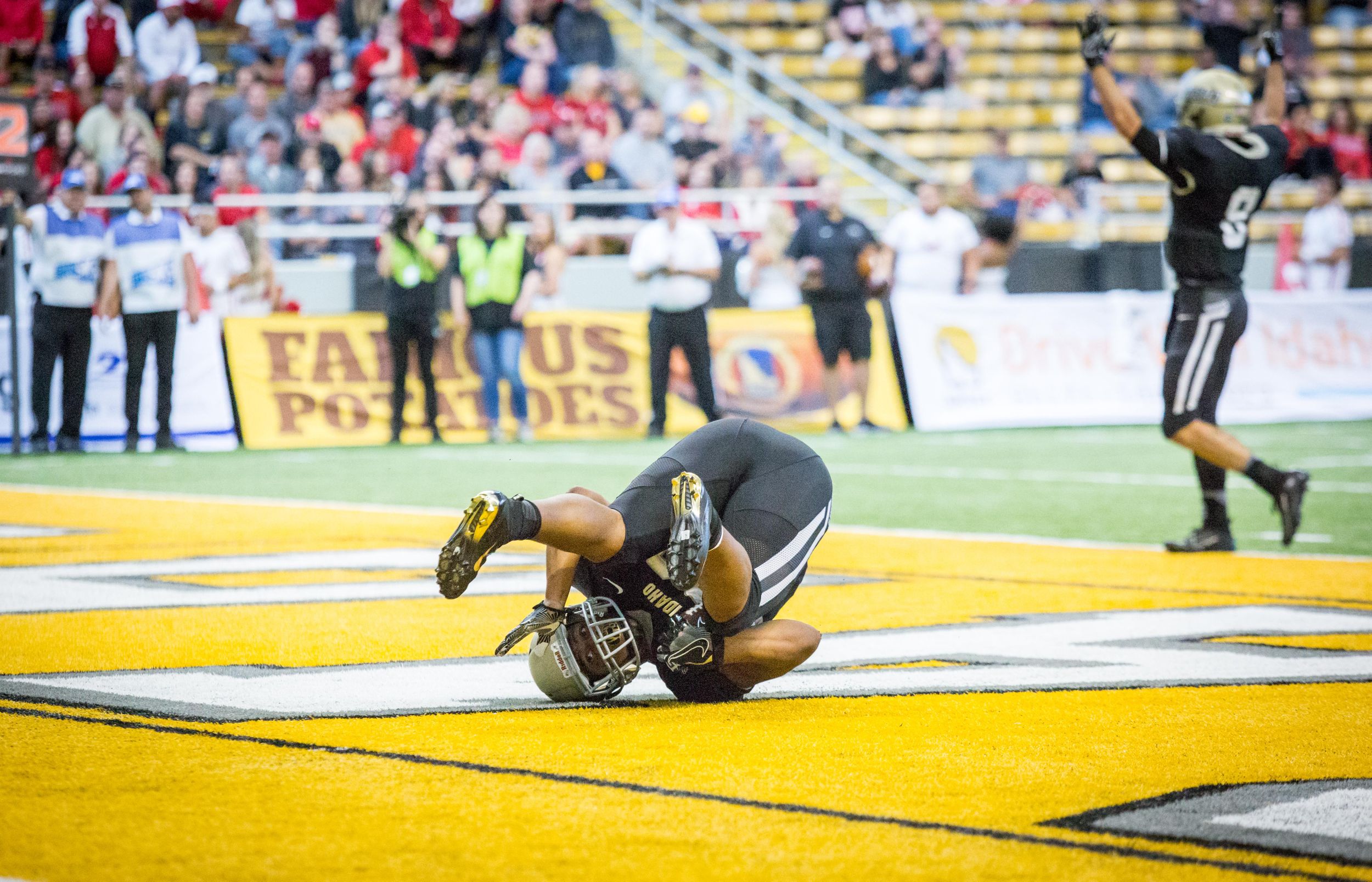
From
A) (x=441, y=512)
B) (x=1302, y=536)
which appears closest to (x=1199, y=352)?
(x=1302, y=536)

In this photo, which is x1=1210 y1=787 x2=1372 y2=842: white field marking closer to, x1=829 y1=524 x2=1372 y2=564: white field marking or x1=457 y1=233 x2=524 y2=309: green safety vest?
x1=829 y1=524 x2=1372 y2=564: white field marking

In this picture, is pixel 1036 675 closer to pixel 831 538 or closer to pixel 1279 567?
pixel 1279 567

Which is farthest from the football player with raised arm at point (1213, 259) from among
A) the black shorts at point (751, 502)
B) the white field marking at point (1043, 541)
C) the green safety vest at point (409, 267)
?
the green safety vest at point (409, 267)

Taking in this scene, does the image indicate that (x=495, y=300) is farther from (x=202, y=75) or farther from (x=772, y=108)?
(x=772, y=108)

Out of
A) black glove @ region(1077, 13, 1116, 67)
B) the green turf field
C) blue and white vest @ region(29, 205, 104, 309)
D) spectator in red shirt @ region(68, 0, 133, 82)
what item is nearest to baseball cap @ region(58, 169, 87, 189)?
blue and white vest @ region(29, 205, 104, 309)

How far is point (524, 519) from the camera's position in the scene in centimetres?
425

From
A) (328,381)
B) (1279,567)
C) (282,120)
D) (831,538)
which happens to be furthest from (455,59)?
(1279,567)

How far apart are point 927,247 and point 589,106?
4.32 meters

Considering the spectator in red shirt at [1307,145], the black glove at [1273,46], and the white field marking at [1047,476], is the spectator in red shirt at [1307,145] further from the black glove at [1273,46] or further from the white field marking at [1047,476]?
the black glove at [1273,46]

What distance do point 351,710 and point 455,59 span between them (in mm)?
17322

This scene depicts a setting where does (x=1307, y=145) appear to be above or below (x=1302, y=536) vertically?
above

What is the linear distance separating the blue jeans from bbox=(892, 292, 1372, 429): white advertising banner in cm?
388

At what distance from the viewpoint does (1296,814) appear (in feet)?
11.6

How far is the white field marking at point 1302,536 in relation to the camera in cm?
924
